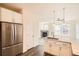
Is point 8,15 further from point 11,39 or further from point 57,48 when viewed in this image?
point 57,48

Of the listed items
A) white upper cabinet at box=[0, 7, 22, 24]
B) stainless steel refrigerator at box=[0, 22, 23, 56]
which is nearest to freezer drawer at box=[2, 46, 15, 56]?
stainless steel refrigerator at box=[0, 22, 23, 56]

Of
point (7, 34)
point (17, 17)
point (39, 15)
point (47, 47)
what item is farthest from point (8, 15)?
point (47, 47)

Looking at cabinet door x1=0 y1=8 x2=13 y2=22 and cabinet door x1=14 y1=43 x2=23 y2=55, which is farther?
cabinet door x1=14 y1=43 x2=23 y2=55

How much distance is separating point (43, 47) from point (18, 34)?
0.52 meters

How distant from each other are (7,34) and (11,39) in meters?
0.12

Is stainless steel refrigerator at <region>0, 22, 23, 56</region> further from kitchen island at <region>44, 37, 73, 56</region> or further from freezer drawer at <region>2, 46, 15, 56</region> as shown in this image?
kitchen island at <region>44, 37, 73, 56</region>

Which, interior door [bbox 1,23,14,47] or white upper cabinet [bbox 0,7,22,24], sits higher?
white upper cabinet [bbox 0,7,22,24]

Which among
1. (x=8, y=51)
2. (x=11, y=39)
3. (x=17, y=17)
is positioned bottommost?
(x=8, y=51)

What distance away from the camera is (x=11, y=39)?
98.7 inches

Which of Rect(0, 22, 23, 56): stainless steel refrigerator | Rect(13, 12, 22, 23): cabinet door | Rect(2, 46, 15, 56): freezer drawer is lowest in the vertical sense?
Rect(2, 46, 15, 56): freezer drawer

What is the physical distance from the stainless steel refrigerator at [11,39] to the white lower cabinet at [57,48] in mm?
499

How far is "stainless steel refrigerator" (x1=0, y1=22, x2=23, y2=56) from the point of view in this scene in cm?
239

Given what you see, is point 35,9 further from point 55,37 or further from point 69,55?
point 69,55

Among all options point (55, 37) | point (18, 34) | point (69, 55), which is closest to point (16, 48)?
point (18, 34)
